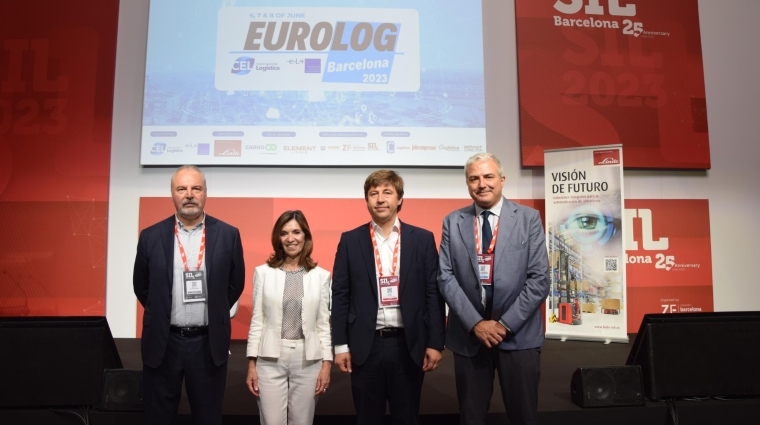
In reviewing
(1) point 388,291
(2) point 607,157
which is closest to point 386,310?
(1) point 388,291

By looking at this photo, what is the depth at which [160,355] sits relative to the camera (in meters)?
2.16

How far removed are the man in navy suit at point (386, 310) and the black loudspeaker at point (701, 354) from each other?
1391 millimetres

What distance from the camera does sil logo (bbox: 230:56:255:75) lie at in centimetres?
479

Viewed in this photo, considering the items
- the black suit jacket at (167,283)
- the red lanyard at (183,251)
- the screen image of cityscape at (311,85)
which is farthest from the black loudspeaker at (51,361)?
the screen image of cityscape at (311,85)

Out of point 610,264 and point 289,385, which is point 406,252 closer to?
point 289,385

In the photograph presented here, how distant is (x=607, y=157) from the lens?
452 centimetres

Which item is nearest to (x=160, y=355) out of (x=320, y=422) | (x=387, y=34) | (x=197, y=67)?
(x=320, y=422)

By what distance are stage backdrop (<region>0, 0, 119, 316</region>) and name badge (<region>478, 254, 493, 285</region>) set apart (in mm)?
4092

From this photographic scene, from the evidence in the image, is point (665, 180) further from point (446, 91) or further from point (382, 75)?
point (382, 75)

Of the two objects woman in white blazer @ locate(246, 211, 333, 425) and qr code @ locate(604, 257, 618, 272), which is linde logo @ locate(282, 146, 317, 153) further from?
qr code @ locate(604, 257, 618, 272)

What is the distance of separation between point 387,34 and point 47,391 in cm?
405

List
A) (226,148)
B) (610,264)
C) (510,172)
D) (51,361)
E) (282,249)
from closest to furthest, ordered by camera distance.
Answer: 1. (282,249)
2. (51,361)
3. (610,264)
4. (226,148)
5. (510,172)

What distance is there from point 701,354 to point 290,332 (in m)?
2.32

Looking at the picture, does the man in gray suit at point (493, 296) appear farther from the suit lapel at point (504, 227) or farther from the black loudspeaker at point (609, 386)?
the black loudspeaker at point (609, 386)
